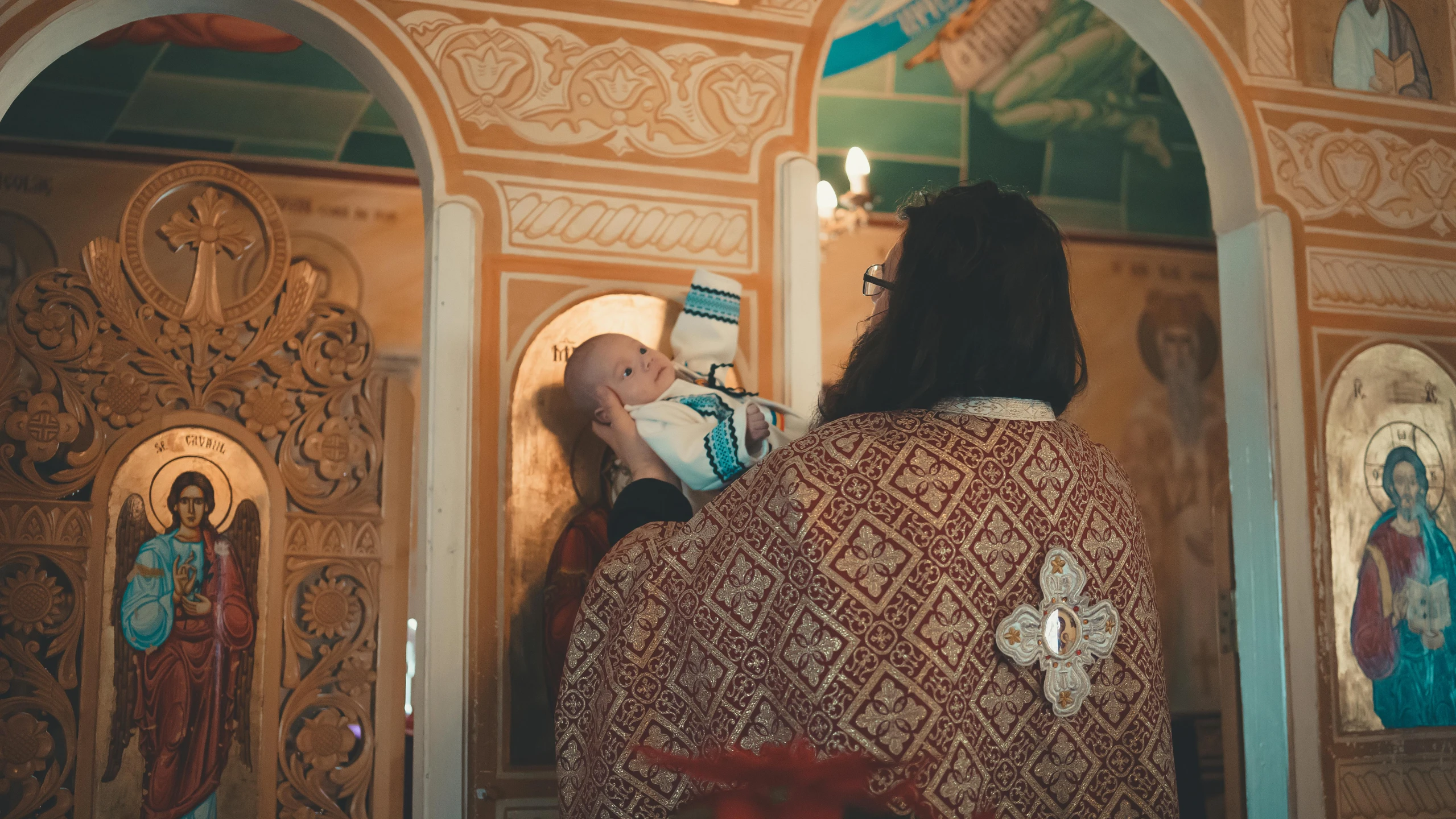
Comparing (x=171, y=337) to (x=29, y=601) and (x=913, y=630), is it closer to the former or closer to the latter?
(x=29, y=601)

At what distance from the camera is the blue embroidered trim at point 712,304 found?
12.4ft

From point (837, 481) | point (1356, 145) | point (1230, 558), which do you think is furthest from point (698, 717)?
point (1230, 558)

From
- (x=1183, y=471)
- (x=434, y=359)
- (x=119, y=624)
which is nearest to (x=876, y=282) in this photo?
(x=434, y=359)

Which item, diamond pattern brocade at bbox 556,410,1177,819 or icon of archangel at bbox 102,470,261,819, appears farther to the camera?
icon of archangel at bbox 102,470,261,819

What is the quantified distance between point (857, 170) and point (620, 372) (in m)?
3.62

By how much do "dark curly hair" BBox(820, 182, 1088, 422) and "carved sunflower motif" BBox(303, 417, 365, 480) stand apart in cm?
289

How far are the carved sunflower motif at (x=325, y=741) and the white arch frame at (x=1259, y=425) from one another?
2.90 meters

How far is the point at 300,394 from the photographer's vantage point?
16.6 ft

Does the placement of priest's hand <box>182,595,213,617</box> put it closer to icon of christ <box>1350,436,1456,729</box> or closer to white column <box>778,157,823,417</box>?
white column <box>778,157,823,417</box>

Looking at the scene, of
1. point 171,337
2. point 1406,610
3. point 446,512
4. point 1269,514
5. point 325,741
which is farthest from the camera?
point 325,741

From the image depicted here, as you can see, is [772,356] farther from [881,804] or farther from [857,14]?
[857,14]

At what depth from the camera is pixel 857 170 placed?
6.78 metres

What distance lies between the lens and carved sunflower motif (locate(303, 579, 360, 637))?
16.9 feet

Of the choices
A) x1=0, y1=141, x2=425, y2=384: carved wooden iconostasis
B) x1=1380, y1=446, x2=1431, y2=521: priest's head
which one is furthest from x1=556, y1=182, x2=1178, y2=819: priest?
x1=0, y1=141, x2=425, y2=384: carved wooden iconostasis
